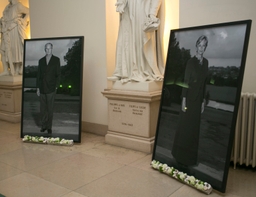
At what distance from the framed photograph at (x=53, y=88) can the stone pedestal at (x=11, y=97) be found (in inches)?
70.1

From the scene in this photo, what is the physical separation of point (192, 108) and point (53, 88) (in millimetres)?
2983

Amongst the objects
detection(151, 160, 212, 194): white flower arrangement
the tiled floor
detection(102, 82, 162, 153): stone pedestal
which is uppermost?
detection(102, 82, 162, 153): stone pedestal

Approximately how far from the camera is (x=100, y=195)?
3469 mm

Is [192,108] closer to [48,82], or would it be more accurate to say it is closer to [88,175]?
[88,175]

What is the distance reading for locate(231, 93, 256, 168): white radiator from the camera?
3.91m

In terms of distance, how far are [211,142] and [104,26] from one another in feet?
11.4

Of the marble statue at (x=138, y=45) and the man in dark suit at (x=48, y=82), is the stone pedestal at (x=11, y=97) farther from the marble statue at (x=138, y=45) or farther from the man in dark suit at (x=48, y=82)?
the marble statue at (x=138, y=45)

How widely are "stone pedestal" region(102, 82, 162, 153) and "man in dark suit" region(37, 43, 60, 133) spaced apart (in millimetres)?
1100

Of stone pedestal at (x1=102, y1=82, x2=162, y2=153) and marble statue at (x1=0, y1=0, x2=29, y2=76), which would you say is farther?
marble statue at (x1=0, y1=0, x2=29, y2=76)

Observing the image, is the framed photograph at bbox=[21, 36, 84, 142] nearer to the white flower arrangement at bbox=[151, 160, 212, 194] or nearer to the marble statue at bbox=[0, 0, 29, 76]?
the white flower arrangement at bbox=[151, 160, 212, 194]

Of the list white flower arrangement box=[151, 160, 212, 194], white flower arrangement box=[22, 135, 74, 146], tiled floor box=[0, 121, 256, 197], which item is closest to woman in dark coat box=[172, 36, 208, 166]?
white flower arrangement box=[151, 160, 212, 194]

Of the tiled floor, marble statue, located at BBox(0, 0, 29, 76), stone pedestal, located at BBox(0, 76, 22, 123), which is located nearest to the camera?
the tiled floor

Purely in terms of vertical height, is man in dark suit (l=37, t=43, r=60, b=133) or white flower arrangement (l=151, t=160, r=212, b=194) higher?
man in dark suit (l=37, t=43, r=60, b=133)

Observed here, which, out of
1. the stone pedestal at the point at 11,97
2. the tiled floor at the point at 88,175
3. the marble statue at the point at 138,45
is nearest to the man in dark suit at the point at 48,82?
the tiled floor at the point at 88,175
